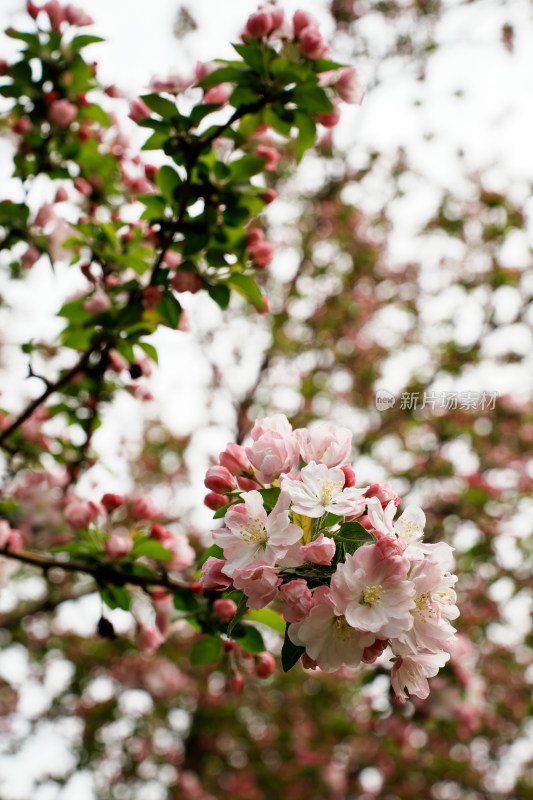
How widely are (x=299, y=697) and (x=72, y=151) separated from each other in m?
5.50

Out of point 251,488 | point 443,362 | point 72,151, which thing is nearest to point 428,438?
point 443,362

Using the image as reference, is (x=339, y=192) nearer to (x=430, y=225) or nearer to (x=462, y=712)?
(x=430, y=225)

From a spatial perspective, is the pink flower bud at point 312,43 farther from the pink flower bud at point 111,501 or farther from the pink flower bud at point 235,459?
the pink flower bud at point 111,501

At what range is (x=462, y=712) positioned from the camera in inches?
132

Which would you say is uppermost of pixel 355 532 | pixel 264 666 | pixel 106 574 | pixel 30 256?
pixel 355 532

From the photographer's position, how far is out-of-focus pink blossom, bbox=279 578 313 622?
0.85 meters

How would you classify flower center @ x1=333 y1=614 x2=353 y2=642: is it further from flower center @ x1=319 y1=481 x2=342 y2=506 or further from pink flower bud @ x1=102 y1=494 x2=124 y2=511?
pink flower bud @ x1=102 y1=494 x2=124 y2=511

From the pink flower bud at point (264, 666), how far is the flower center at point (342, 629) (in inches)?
28.8

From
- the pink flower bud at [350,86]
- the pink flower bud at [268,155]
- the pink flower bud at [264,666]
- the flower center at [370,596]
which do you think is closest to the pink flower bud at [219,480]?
the flower center at [370,596]

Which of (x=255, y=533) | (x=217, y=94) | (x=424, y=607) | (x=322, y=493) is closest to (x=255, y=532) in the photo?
(x=255, y=533)

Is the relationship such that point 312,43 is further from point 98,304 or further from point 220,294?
point 98,304

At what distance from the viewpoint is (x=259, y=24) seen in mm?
1474

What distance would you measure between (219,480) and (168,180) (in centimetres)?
95

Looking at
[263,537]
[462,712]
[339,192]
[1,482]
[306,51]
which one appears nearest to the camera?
[263,537]
